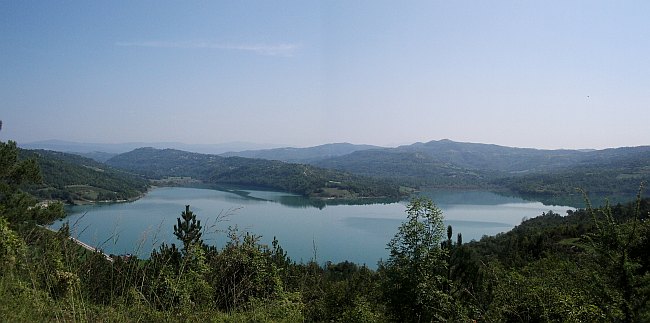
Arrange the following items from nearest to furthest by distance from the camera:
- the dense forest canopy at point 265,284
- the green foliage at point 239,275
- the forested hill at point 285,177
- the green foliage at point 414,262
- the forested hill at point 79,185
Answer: the dense forest canopy at point 265,284, the green foliage at point 239,275, the green foliage at point 414,262, the forested hill at point 79,185, the forested hill at point 285,177

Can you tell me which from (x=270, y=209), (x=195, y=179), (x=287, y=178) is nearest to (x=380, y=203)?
(x=270, y=209)

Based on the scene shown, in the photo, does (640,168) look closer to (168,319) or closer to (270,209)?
(270,209)

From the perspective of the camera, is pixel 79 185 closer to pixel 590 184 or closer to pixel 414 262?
pixel 414 262

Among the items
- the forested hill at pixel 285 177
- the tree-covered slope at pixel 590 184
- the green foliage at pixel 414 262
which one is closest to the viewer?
the green foliage at pixel 414 262

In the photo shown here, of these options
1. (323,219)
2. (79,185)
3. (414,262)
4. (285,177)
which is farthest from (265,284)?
(285,177)

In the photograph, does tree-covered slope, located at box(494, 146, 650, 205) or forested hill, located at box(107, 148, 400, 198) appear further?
forested hill, located at box(107, 148, 400, 198)

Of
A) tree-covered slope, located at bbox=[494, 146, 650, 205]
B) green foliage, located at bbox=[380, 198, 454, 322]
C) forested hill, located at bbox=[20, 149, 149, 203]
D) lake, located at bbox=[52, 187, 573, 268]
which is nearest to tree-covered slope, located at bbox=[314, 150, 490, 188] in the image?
tree-covered slope, located at bbox=[494, 146, 650, 205]

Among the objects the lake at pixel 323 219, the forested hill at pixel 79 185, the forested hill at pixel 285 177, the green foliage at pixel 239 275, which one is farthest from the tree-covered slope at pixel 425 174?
the green foliage at pixel 239 275

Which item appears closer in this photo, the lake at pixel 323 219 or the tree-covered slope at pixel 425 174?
the lake at pixel 323 219

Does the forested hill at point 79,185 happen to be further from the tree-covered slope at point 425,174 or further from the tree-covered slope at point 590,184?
the tree-covered slope at point 590,184

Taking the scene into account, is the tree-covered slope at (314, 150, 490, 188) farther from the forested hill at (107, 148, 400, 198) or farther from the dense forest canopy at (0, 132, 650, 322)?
the dense forest canopy at (0, 132, 650, 322)

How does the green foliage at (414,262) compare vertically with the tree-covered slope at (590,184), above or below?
above
